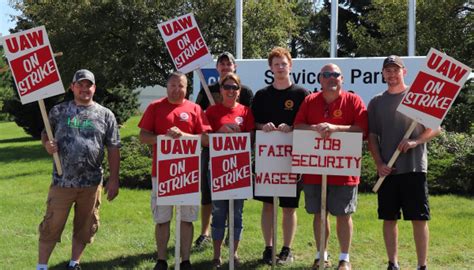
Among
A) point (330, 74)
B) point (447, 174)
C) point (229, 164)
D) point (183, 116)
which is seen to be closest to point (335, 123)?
point (330, 74)

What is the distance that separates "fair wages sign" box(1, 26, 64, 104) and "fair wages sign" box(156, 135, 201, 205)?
1.23 meters

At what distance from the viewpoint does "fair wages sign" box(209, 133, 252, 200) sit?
203 inches

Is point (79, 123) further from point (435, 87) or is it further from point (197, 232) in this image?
point (435, 87)

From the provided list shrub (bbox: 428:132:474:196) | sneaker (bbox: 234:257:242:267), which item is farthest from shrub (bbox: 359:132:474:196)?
sneaker (bbox: 234:257:242:267)

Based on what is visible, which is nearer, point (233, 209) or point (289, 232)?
point (233, 209)

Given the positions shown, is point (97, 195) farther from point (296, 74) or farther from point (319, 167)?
point (296, 74)

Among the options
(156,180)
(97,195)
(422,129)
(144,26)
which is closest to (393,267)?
(422,129)

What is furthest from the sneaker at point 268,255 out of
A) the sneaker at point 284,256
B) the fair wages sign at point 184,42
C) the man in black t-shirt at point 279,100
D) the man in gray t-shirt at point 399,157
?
the fair wages sign at point 184,42

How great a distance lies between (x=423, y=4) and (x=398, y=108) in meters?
16.5

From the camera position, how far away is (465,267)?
5.80 meters

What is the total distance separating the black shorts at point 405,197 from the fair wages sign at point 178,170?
5.60 ft

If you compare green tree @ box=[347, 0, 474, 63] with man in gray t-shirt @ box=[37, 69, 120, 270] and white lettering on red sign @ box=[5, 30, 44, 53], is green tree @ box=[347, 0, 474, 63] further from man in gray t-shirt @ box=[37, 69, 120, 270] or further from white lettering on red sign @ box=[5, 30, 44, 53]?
white lettering on red sign @ box=[5, 30, 44, 53]

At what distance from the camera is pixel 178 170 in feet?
16.5

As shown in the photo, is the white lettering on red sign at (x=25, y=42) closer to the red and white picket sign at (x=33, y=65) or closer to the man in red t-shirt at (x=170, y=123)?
the red and white picket sign at (x=33, y=65)
